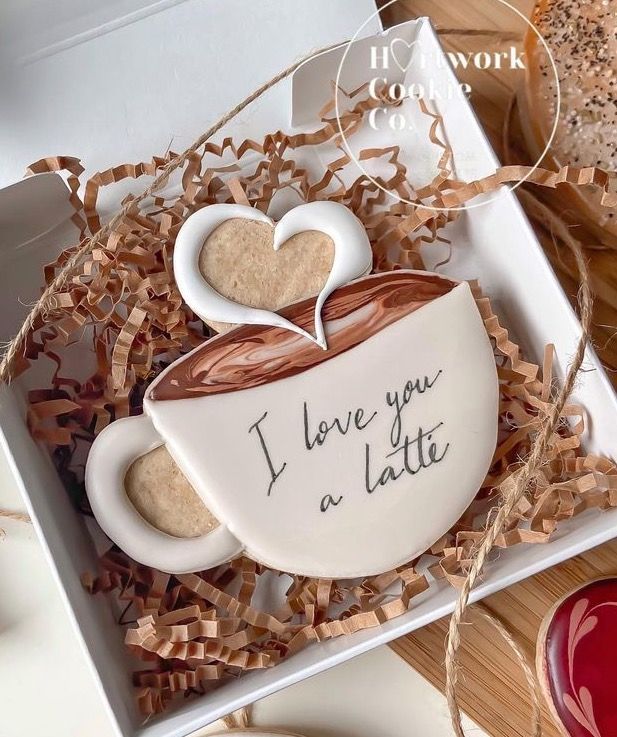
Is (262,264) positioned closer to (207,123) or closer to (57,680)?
(207,123)

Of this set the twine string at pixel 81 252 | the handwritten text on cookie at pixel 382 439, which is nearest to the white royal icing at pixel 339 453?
the handwritten text on cookie at pixel 382 439

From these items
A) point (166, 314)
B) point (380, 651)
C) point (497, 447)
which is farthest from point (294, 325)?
point (380, 651)

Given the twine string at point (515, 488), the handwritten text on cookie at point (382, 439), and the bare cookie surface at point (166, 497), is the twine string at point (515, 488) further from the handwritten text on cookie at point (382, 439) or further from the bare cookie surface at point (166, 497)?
the bare cookie surface at point (166, 497)

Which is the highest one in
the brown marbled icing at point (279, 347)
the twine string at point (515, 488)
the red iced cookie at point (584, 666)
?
the brown marbled icing at point (279, 347)

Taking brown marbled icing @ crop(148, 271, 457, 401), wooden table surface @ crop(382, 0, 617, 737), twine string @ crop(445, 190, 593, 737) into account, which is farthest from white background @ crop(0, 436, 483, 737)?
brown marbled icing @ crop(148, 271, 457, 401)

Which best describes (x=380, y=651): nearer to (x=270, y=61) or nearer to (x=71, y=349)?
(x=71, y=349)

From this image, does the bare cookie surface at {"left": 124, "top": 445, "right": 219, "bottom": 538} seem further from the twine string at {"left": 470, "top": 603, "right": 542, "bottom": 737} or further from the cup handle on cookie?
the twine string at {"left": 470, "top": 603, "right": 542, "bottom": 737}
